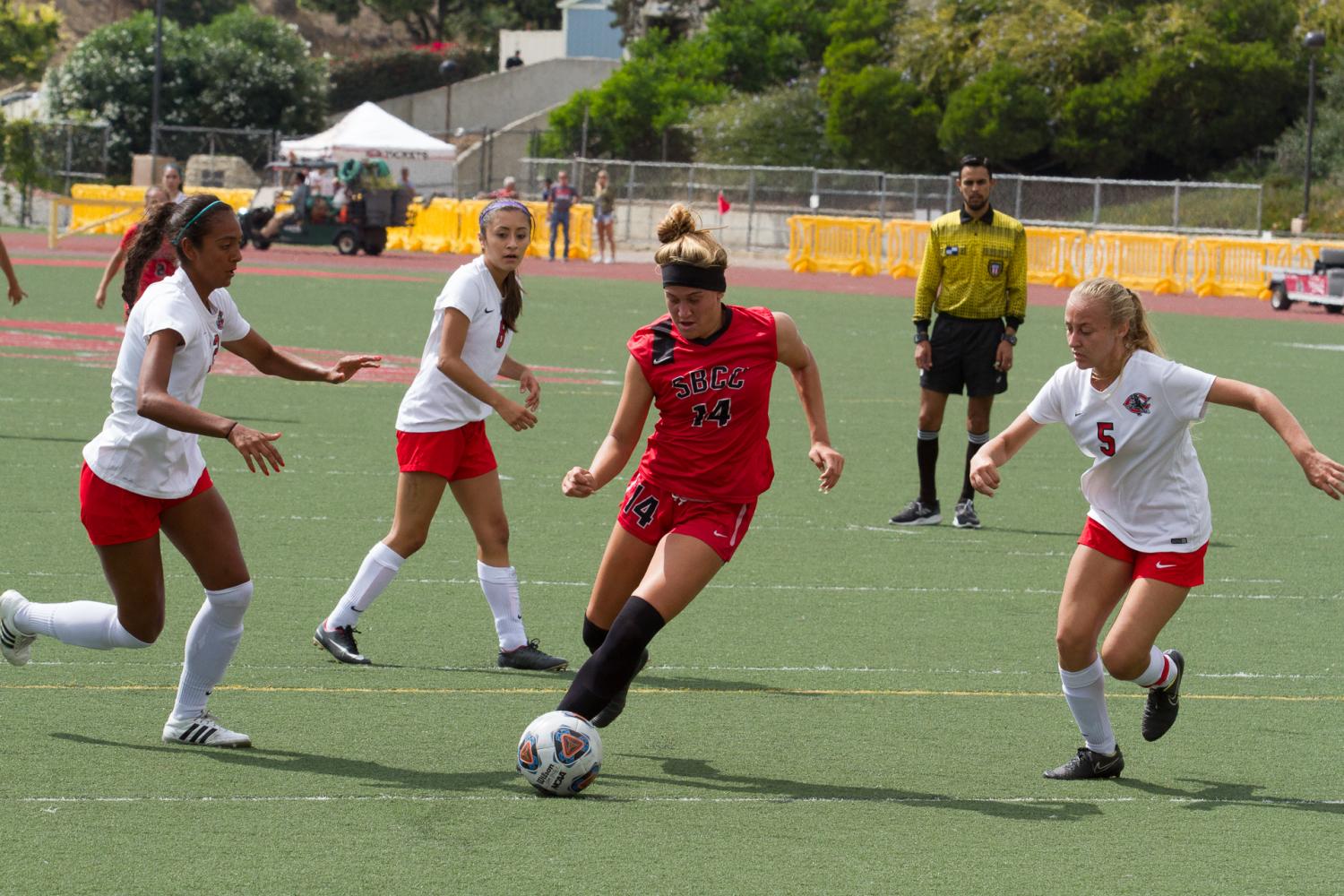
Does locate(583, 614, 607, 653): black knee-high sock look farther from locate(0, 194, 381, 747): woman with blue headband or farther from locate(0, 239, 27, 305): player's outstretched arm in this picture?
locate(0, 239, 27, 305): player's outstretched arm

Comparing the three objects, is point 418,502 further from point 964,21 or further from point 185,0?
point 185,0

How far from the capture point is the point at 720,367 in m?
6.14

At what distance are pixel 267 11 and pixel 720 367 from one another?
10542cm

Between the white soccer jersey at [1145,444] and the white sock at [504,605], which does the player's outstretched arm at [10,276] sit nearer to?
the white sock at [504,605]

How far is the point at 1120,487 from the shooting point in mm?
6176

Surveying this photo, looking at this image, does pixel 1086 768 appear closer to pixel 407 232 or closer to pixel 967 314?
pixel 967 314

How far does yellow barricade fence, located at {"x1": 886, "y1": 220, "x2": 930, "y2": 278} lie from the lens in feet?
133

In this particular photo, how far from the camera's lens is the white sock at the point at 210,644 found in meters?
6.14

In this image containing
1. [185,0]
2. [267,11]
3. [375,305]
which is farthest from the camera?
[267,11]

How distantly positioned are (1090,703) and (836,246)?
36.7 m

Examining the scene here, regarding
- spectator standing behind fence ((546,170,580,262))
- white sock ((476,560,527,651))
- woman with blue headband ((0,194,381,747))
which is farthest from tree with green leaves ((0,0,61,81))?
woman with blue headband ((0,194,381,747))

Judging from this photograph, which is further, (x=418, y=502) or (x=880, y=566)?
(x=880, y=566)

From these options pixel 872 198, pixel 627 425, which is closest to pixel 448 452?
pixel 627 425

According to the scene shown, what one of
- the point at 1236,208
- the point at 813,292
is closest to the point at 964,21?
the point at 1236,208
